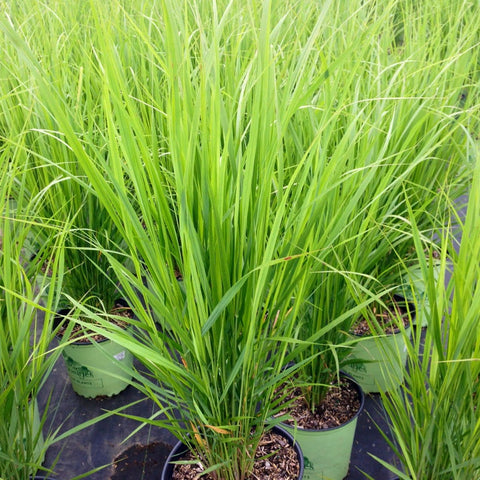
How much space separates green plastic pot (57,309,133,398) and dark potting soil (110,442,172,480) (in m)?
0.17

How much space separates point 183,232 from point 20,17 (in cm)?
156

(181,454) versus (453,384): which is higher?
(453,384)

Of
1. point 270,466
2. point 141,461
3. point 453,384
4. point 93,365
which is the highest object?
point 453,384

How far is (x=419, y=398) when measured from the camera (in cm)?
85

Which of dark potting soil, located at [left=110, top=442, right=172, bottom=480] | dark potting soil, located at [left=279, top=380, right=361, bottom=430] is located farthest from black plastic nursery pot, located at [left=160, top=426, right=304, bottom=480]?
dark potting soil, located at [left=110, top=442, right=172, bottom=480]

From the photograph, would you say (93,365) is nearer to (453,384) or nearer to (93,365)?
(93,365)

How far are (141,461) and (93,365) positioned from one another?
0.27m

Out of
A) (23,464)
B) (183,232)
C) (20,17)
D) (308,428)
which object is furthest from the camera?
(20,17)

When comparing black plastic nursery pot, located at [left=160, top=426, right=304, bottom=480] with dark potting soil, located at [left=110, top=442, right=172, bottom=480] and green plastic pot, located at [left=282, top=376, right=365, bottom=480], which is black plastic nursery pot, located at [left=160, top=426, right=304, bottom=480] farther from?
dark potting soil, located at [left=110, top=442, right=172, bottom=480]

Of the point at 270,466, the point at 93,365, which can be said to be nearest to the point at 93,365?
the point at 93,365

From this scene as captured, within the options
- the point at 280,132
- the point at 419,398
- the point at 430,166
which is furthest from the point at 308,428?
the point at 430,166

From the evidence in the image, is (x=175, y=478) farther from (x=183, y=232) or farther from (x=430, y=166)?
(x=430, y=166)

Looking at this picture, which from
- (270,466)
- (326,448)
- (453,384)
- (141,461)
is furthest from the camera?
(141,461)

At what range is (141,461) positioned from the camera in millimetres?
1227
